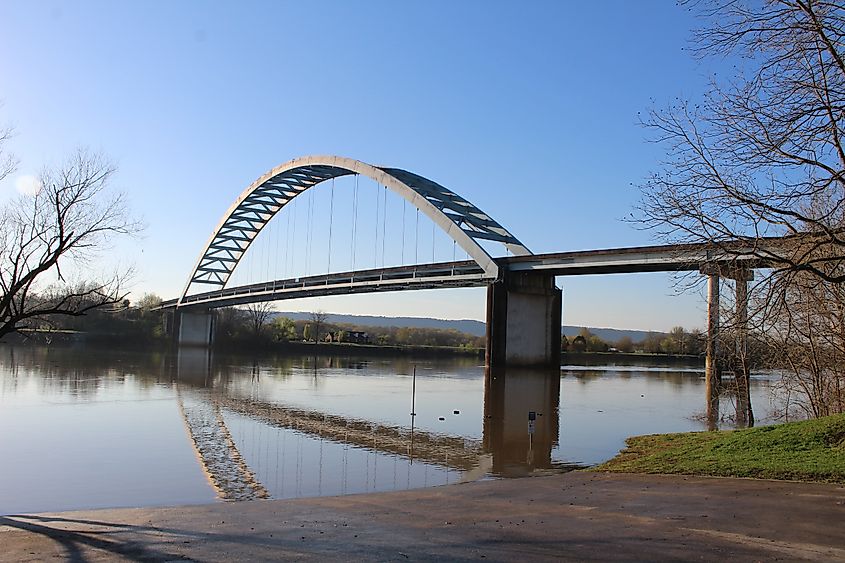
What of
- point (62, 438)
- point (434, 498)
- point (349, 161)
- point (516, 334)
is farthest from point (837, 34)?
point (349, 161)

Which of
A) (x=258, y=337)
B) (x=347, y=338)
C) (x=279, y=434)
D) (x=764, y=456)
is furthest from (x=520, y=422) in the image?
(x=347, y=338)

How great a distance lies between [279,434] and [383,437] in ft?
8.21

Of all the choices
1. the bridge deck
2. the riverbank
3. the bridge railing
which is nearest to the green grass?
the riverbank

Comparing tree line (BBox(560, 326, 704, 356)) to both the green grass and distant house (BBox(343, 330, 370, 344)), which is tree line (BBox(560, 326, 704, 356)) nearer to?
distant house (BBox(343, 330, 370, 344))

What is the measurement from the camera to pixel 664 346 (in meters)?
90.0

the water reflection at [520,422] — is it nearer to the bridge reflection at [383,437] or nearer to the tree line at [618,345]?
the bridge reflection at [383,437]

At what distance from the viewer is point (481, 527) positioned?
7.59 metres

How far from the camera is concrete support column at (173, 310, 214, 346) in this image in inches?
3386

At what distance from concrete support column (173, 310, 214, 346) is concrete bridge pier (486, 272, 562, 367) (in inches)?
1928

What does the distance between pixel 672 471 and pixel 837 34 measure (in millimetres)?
6306

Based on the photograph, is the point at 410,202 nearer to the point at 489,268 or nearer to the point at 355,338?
the point at 489,268

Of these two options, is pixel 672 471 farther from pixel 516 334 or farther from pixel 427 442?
pixel 516 334

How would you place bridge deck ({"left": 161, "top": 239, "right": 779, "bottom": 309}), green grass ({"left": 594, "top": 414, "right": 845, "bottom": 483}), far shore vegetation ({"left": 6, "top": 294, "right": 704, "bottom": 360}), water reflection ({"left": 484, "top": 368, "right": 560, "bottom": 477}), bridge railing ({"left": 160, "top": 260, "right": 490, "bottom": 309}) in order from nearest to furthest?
green grass ({"left": 594, "top": 414, "right": 845, "bottom": 483}), water reflection ({"left": 484, "top": 368, "right": 560, "bottom": 477}), bridge deck ({"left": 161, "top": 239, "right": 779, "bottom": 309}), bridge railing ({"left": 160, "top": 260, "right": 490, "bottom": 309}), far shore vegetation ({"left": 6, "top": 294, "right": 704, "bottom": 360})

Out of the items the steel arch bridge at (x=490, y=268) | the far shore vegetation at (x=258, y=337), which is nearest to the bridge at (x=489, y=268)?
the steel arch bridge at (x=490, y=268)
